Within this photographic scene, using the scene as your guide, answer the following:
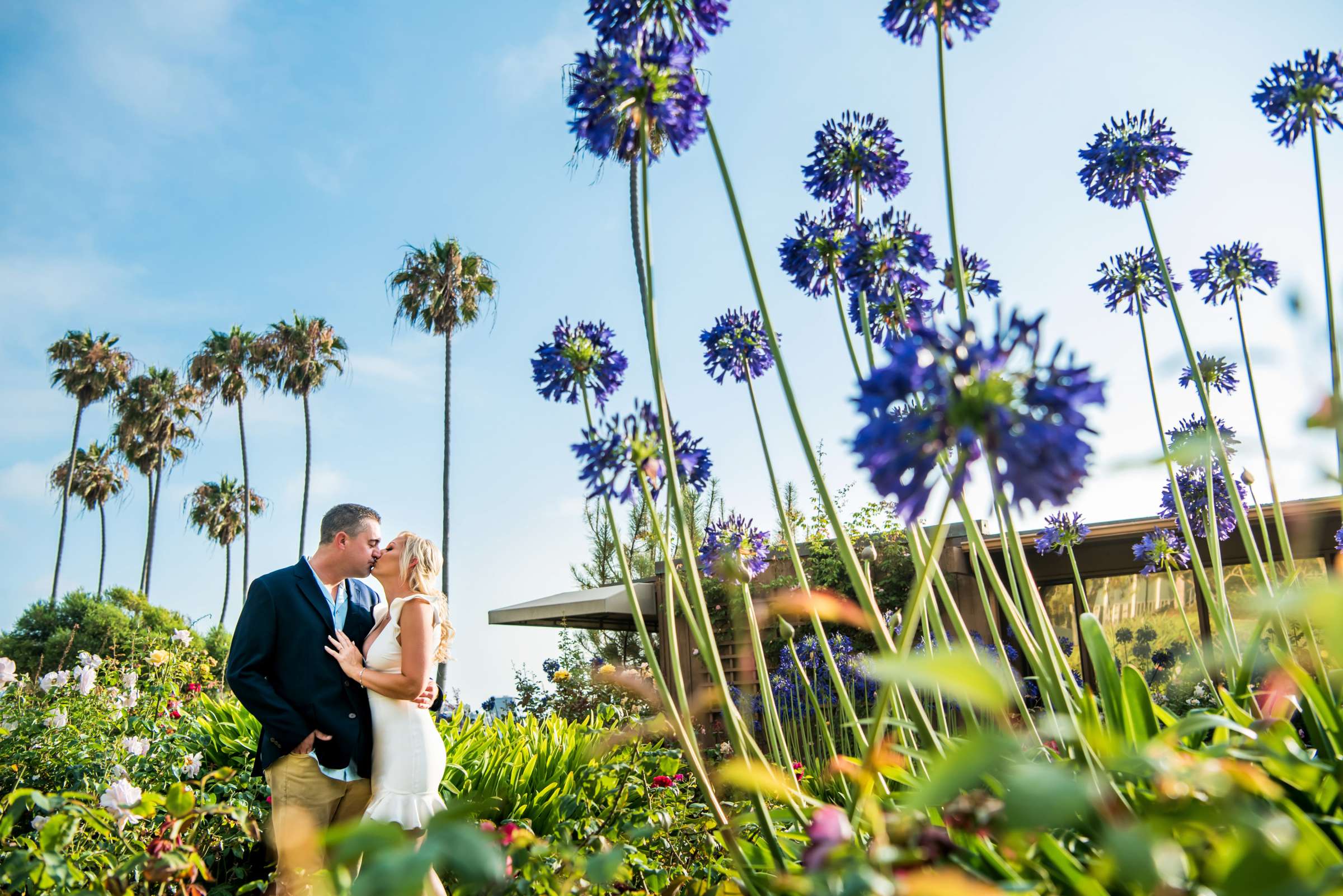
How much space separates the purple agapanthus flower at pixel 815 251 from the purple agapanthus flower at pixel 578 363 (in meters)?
0.56

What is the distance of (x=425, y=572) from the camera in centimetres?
317

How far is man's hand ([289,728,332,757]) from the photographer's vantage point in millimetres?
2895

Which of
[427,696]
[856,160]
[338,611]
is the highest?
[856,160]

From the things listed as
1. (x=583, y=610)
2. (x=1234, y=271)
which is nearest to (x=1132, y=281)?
(x=1234, y=271)

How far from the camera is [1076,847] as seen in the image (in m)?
1.37

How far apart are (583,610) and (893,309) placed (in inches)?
378

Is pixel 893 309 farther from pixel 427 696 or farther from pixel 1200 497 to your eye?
pixel 1200 497

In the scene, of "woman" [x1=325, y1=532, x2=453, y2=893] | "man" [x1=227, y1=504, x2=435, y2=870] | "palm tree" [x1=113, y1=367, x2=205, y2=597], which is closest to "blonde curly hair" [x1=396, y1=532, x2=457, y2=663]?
"woman" [x1=325, y1=532, x2=453, y2=893]

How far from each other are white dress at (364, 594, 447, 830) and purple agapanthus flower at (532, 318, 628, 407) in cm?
143

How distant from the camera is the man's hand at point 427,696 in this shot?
3.04 m

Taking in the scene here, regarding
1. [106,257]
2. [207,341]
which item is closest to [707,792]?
[106,257]

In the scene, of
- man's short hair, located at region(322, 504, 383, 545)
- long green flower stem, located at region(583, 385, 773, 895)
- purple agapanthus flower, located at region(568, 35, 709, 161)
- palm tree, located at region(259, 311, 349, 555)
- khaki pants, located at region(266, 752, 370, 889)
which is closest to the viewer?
long green flower stem, located at region(583, 385, 773, 895)

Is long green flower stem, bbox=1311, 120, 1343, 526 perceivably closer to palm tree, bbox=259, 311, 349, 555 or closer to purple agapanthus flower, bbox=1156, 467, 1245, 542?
purple agapanthus flower, bbox=1156, 467, 1245, 542

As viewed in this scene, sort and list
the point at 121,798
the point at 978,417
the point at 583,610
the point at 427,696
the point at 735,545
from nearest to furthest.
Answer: the point at 978,417 → the point at 121,798 → the point at 735,545 → the point at 427,696 → the point at 583,610
